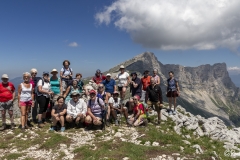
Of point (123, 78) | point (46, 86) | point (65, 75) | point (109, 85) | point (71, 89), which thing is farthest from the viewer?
point (123, 78)

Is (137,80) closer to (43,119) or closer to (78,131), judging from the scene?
(78,131)

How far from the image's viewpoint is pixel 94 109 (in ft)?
49.8

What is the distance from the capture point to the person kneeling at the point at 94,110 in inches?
591

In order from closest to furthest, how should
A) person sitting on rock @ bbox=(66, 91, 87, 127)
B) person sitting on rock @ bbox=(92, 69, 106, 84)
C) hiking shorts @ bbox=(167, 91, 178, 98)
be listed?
person sitting on rock @ bbox=(66, 91, 87, 127), person sitting on rock @ bbox=(92, 69, 106, 84), hiking shorts @ bbox=(167, 91, 178, 98)

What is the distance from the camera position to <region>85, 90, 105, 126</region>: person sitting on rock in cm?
1500

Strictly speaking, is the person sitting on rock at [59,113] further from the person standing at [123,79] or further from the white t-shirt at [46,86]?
the person standing at [123,79]

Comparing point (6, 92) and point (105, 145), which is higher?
point (6, 92)

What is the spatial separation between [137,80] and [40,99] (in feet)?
29.0

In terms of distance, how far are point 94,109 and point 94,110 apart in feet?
0.25

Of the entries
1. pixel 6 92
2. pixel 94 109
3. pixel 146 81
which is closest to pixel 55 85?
pixel 6 92

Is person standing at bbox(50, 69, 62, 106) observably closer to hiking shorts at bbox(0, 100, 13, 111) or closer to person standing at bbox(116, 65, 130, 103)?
hiking shorts at bbox(0, 100, 13, 111)

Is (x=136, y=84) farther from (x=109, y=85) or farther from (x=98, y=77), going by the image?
(x=98, y=77)

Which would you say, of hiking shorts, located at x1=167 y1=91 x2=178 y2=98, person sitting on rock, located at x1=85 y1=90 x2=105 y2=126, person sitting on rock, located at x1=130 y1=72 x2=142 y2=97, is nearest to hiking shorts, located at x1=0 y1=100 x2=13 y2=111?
person sitting on rock, located at x1=85 y1=90 x2=105 y2=126

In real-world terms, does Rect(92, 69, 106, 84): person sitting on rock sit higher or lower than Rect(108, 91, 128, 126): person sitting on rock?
higher
